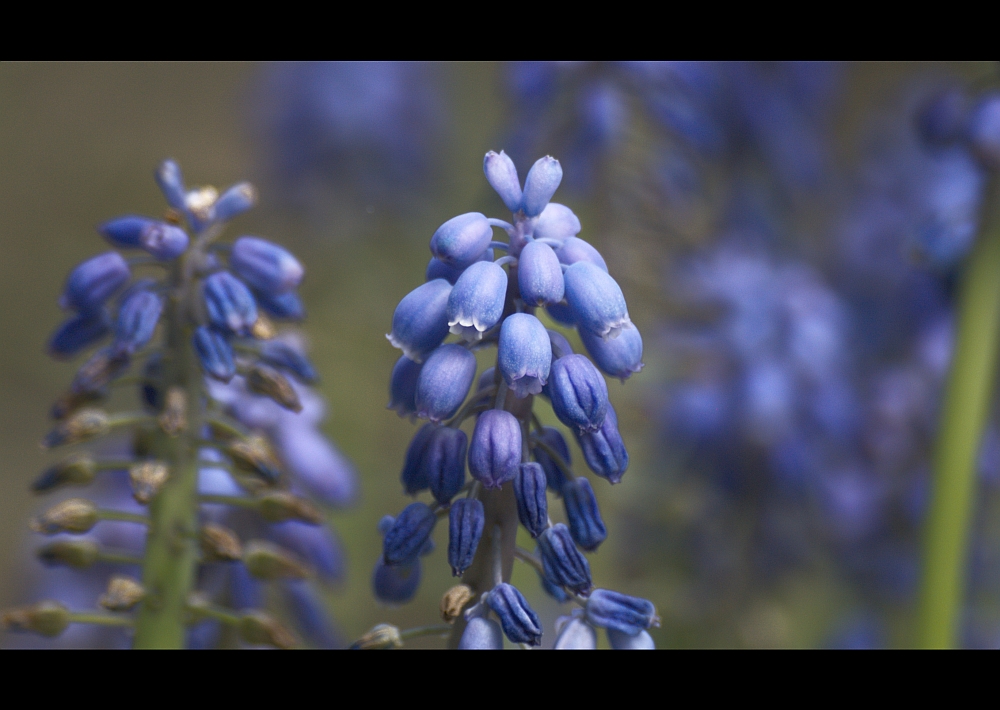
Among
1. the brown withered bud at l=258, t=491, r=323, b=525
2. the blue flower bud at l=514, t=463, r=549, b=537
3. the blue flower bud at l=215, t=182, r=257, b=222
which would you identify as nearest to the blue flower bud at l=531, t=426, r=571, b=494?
the blue flower bud at l=514, t=463, r=549, b=537

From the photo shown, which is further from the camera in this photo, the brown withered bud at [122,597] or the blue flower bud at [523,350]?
the brown withered bud at [122,597]

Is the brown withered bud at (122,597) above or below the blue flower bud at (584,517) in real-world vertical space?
below

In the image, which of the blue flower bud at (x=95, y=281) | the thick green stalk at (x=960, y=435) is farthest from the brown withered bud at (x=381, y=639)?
the thick green stalk at (x=960, y=435)

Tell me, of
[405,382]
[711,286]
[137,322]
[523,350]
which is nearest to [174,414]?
[137,322]

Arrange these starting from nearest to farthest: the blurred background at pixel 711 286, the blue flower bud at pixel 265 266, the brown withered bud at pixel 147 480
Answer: the brown withered bud at pixel 147 480 → the blue flower bud at pixel 265 266 → the blurred background at pixel 711 286

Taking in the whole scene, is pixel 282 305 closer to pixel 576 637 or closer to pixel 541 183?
pixel 541 183

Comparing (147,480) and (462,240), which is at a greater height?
(462,240)

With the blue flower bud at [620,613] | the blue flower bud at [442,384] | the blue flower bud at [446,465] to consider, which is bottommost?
the blue flower bud at [620,613]

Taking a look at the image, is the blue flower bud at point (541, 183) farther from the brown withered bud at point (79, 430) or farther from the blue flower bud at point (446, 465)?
the brown withered bud at point (79, 430)
